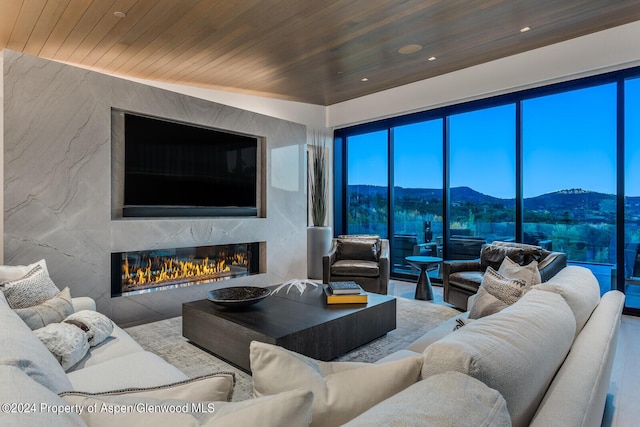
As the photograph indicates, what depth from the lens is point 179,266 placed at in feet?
14.2

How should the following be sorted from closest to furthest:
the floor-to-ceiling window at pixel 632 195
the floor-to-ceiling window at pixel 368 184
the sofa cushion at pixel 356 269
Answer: the floor-to-ceiling window at pixel 632 195 < the sofa cushion at pixel 356 269 < the floor-to-ceiling window at pixel 368 184

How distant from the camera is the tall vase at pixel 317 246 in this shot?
6.12 m

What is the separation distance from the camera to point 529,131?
480 centimetres

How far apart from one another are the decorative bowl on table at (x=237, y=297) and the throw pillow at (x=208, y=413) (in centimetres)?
209

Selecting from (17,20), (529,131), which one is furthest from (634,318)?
(17,20)

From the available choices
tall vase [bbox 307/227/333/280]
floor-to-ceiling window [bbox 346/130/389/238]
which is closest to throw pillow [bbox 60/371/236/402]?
tall vase [bbox 307/227/333/280]

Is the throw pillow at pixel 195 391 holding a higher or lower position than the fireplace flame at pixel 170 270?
higher

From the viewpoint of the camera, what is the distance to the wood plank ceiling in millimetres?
3053

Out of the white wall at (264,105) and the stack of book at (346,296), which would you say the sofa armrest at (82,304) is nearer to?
the stack of book at (346,296)

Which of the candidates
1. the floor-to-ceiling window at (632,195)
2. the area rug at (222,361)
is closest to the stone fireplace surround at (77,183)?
the area rug at (222,361)

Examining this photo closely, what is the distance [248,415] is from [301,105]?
6.28 metres

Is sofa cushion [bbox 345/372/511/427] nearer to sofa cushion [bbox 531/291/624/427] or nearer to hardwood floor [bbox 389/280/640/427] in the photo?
sofa cushion [bbox 531/291/624/427]

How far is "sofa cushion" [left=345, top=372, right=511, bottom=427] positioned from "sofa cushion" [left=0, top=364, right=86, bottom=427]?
47 centimetres

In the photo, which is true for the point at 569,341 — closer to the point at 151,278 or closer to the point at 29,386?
the point at 29,386
